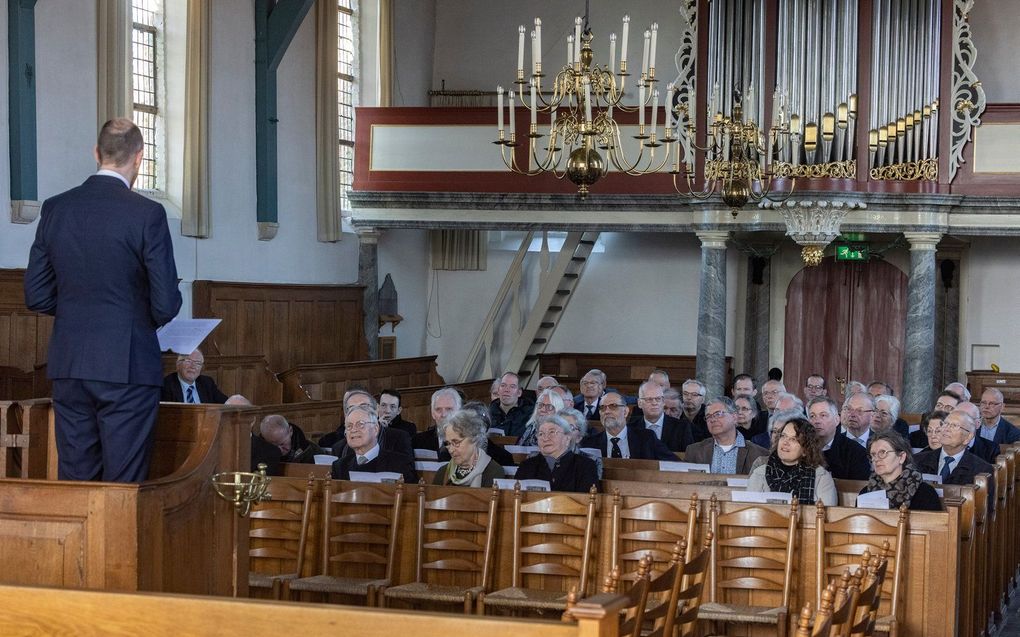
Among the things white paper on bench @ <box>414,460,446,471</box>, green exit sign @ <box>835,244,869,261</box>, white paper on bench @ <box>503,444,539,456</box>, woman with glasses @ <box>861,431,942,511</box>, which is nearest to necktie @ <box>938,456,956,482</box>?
woman with glasses @ <box>861,431,942,511</box>

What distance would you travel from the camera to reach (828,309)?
17984mm

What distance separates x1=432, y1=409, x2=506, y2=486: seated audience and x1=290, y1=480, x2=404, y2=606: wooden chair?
68 centimetres

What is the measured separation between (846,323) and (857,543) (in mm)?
12110

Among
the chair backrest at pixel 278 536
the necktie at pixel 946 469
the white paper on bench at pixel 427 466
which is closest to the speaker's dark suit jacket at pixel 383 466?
the white paper on bench at pixel 427 466

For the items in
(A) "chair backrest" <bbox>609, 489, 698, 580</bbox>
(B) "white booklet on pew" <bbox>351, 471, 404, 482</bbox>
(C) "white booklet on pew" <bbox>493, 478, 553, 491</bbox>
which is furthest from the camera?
(B) "white booklet on pew" <bbox>351, 471, 404, 482</bbox>

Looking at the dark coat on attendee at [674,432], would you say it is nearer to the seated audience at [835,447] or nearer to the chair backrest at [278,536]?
the seated audience at [835,447]

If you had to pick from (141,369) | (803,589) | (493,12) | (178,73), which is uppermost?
(493,12)

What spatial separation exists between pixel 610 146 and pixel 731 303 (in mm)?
10013

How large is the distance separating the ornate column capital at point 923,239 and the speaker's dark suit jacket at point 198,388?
301 inches

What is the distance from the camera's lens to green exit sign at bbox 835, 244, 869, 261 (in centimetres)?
1719

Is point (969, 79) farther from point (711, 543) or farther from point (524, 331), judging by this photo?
point (711, 543)

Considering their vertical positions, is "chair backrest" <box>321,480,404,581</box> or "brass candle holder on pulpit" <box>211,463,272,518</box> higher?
"brass candle holder on pulpit" <box>211,463,272,518</box>

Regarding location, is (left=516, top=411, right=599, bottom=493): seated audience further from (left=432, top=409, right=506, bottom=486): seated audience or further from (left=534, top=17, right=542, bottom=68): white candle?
(left=534, top=17, right=542, bottom=68): white candle

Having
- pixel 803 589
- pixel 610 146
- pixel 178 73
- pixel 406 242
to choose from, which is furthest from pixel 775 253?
pixel 803 589
